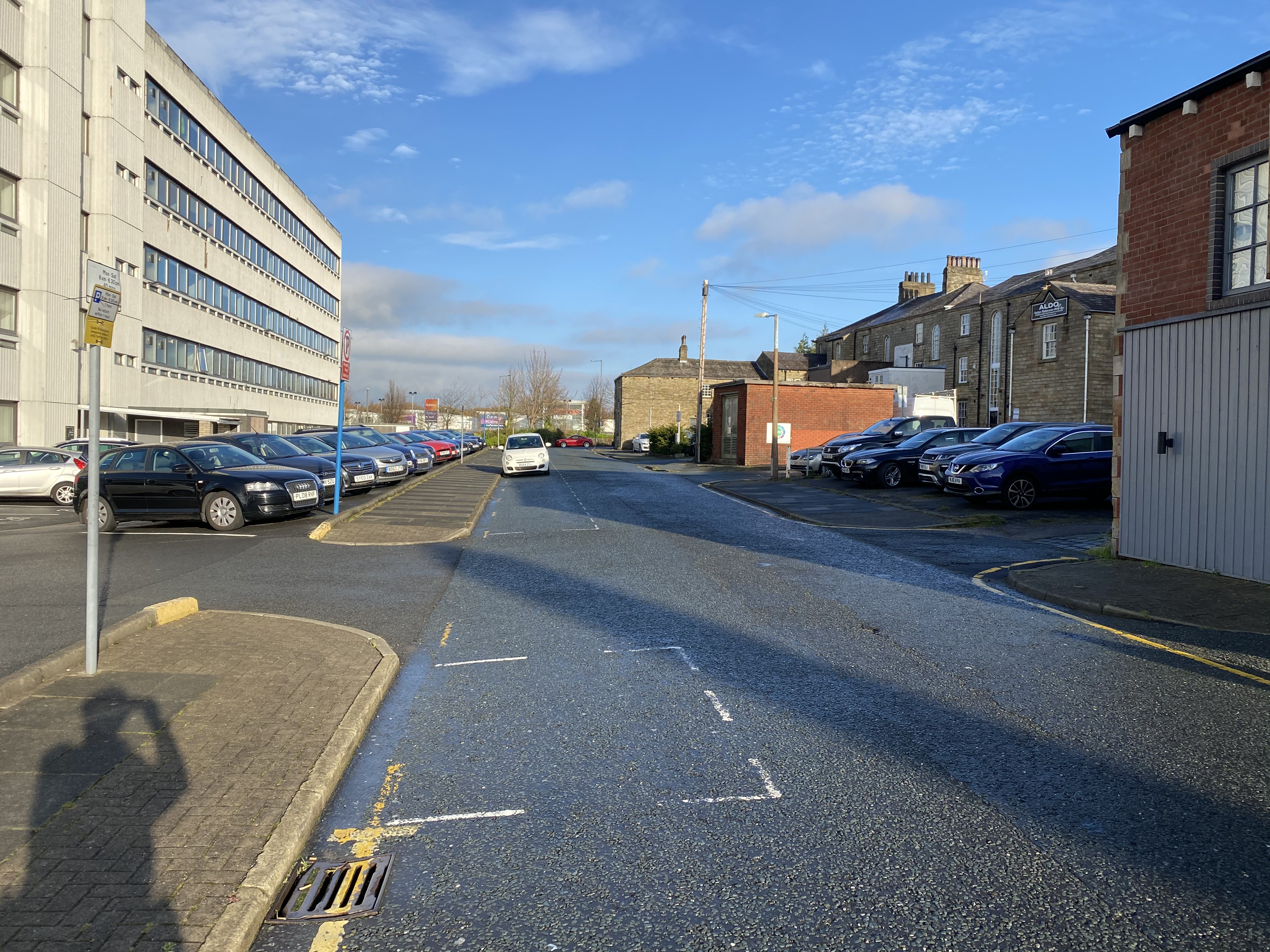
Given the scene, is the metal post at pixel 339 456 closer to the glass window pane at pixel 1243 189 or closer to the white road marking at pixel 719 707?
the white road marking at pixel 719 707

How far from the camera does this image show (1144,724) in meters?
5.38

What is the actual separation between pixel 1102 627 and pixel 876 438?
19.0m

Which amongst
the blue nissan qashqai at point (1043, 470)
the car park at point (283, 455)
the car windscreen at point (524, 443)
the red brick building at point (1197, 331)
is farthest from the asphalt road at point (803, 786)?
the car windscreen at point (524, 443)

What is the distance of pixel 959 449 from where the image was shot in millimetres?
20859

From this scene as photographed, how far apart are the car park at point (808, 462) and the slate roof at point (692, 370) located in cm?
4843

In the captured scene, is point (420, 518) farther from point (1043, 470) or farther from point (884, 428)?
point (884, 428)

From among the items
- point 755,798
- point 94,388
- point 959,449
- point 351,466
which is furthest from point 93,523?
point 959,449

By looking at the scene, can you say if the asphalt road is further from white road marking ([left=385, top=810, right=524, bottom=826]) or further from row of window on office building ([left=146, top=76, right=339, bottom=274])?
row of window on office building ([left=146, top=76, right=339, bottom=274])

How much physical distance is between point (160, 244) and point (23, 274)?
9478 millimetres

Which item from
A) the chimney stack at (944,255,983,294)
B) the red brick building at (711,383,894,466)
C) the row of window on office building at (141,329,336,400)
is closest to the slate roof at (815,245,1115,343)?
the chimney stack at (944,255,983,294)

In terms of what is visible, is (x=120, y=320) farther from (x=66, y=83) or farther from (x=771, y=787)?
(x=771, y=787)

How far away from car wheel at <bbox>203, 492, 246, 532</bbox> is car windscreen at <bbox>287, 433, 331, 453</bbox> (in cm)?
701

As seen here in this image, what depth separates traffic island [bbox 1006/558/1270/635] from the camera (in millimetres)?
8430

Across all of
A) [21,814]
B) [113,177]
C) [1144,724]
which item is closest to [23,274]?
[113,177]
